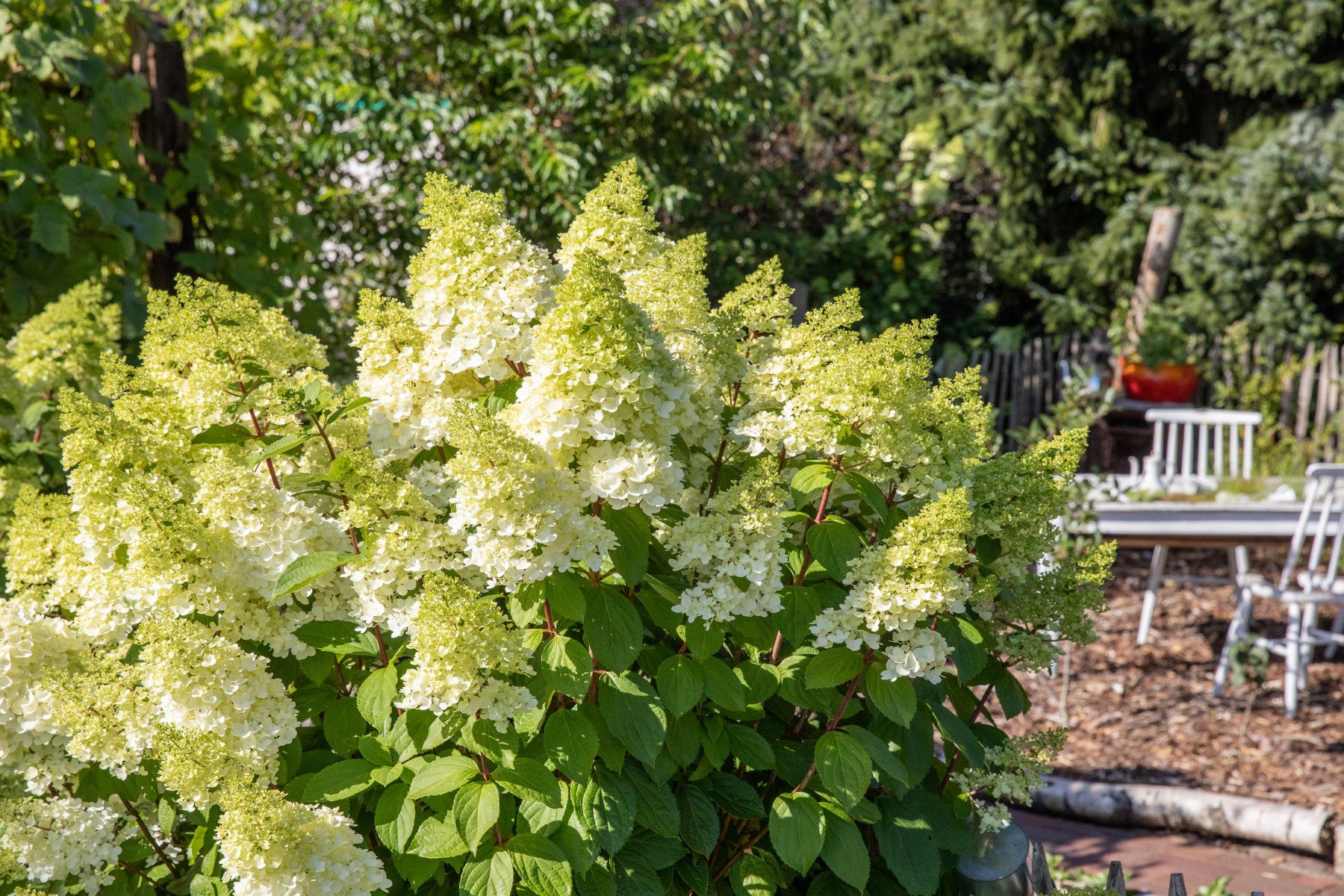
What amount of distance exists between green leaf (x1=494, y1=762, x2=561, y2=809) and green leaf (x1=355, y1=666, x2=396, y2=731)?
7.0 inches

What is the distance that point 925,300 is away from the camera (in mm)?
8656

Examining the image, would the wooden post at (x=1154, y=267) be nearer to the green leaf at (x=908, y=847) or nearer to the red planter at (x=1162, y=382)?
the red planter at (x=1162, y=382)

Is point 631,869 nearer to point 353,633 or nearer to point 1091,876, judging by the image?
point 353,633

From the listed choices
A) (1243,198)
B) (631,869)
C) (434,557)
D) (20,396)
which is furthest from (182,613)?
(1243,198)

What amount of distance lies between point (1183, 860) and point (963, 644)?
254 centimetres

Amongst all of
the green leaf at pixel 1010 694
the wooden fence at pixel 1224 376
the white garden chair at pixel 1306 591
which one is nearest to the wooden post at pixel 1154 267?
the wooden fence at pixel 1224 376

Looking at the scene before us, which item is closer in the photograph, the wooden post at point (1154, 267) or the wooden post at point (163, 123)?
the wooden post at point (163, 123)

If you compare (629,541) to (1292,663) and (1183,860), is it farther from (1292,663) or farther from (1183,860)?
(1292,663)

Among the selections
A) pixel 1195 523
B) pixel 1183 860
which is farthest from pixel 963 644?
pixel 1195 523

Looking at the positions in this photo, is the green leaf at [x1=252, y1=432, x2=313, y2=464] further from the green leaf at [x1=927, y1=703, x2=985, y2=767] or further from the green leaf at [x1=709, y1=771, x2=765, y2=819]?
the green leaf at [x1=927, y1=703, x2=985, y2=767]

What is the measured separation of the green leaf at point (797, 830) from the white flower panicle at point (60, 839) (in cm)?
94

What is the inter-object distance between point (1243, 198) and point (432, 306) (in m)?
8.25

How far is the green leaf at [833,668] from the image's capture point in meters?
1.45

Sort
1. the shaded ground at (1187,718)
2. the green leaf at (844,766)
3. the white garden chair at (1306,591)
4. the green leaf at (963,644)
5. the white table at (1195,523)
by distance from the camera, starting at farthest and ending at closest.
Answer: the white table at (1195,523) < the white garden chair at (1306,591) < the shaded ground at (1187,718) < the green leaf at (963,644) < the green leaf at (844,766)
